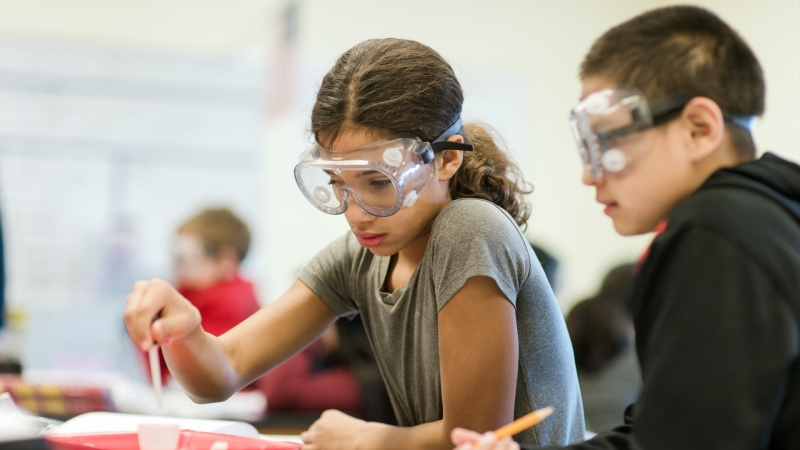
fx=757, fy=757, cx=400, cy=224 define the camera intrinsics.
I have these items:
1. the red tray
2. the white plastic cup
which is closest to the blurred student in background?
the red tray

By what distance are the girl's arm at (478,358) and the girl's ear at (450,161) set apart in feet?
0.86

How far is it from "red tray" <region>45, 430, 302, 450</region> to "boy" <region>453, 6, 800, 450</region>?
0.37 m

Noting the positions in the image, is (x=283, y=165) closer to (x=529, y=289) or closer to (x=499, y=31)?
(x=499, y=31)

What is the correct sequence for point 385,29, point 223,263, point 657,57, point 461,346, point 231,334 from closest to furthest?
point 657,57 → point 461,346 → point 231,334 → point 223,263 → point 385,29

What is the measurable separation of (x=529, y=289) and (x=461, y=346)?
166 millimetres

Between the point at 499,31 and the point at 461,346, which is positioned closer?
the point at 461,346

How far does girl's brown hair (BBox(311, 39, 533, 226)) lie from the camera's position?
1307mm

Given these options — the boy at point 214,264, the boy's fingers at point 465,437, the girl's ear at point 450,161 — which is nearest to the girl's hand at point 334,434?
the boy's fingers at point 465,437

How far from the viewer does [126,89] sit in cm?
482

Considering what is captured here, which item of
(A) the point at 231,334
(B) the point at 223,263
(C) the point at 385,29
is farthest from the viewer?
(C) the point at 385,29

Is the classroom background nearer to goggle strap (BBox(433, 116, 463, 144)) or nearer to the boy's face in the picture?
goggle strap (BBox(433, 116, 463, 144))

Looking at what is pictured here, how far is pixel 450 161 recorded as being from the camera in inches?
54.5

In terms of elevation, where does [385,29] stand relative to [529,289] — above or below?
above

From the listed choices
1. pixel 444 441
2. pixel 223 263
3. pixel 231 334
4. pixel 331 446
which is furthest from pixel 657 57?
pixel 223 263
